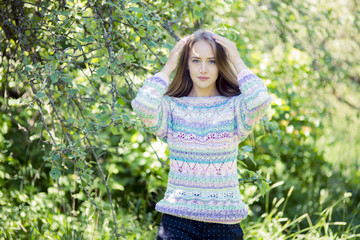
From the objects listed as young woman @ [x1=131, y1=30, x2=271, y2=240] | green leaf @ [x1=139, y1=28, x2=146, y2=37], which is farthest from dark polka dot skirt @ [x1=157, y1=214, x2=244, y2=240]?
green leaf @ [x1=139, y1=28, x2=146, y2=37]

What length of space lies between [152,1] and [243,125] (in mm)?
1109

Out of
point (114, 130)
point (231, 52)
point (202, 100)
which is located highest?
point (231, 52)

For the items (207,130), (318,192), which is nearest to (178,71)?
(207,130)

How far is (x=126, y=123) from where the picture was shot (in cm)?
229

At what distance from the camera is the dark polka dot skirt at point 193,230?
2.05 meters

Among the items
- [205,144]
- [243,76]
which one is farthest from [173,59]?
[205,144]

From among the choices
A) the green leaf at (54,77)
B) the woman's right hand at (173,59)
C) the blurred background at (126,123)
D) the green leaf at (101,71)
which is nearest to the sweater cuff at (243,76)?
the woman's right hand at (173,59)

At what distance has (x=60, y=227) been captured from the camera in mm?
3010

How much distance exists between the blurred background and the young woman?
22 cm

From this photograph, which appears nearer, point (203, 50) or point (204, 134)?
point (204, 134)

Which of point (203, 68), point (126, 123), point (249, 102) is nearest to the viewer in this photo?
point (249, 102)

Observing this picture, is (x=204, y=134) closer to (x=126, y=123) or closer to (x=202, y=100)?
(x=202, y=100)

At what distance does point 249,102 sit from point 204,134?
0.25 m

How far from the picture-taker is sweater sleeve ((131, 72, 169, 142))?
206 cm
